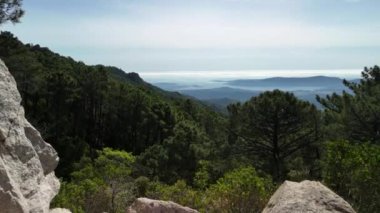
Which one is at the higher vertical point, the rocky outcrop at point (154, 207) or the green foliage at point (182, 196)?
the rocky outcrop at point (154, 207)

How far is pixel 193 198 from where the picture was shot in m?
14.1

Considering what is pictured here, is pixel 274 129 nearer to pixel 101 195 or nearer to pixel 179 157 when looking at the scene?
pixel 179 157

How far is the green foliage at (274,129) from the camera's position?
25188 mm

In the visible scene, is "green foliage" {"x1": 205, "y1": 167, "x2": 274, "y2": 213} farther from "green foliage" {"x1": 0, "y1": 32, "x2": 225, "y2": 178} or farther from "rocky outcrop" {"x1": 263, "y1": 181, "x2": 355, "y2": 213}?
"green foliage" {"x1": 0, "y1": 32, "x2": 225, "y2": 178}

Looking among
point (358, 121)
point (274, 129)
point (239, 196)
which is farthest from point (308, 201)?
point (274, 129)


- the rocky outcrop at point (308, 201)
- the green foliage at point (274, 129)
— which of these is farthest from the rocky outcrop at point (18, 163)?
the green foliage at point (274, 129)

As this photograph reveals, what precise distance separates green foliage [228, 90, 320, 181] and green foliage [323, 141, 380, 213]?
1233cm

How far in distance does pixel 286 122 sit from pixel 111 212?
44.1 ft

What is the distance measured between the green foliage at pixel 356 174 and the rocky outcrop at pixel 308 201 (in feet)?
13.5

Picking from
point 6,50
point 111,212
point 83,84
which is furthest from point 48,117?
point 111,212

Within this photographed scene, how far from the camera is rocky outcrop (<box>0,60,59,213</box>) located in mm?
5707

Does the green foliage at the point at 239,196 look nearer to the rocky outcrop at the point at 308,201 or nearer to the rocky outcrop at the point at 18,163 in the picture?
the rocky outcrop at the point at 308,201

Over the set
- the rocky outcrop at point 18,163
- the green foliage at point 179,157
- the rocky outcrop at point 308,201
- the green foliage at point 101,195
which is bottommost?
the green foliage at point 179,157

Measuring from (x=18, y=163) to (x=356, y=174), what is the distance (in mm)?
7836
